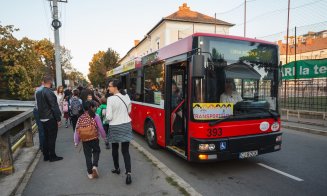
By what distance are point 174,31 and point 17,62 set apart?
2142 centimetres

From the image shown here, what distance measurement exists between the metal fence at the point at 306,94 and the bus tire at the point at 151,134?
26.4ft

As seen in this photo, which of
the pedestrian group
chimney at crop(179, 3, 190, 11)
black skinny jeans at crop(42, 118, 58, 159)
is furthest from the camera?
chimney at crop(179, 3, 190, 11)

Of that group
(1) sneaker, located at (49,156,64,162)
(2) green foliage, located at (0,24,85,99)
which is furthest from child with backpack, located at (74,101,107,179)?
(2) green foliage, located at (0,24,85,99)

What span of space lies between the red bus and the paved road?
443 millimetres

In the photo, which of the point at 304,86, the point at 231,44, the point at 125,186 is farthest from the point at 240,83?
the point at 304,86

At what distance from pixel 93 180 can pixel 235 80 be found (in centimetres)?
338

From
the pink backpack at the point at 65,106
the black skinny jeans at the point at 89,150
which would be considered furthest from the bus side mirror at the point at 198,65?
the pink backpack at the point at 65,106

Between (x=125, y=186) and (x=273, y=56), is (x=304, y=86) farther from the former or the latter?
(x=125, y=186)

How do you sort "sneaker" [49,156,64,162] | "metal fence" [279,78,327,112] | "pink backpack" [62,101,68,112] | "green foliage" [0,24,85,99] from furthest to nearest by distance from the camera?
1. "green foliage" [0,24,85,99]
2. "metal fence" [279,78,327,112]
3. "pink backpack" [62,101,68,112]
4. "sneaker" [49,156,64,162]

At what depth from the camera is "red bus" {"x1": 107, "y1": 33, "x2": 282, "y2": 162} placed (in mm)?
4812

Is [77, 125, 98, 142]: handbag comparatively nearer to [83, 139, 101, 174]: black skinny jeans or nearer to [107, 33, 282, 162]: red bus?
[83, 139, 101, 174]: black skinny jeans

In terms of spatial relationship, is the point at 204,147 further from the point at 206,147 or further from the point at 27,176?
the point at 27,176

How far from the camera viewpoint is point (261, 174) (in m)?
5.28

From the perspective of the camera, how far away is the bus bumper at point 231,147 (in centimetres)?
482
